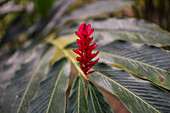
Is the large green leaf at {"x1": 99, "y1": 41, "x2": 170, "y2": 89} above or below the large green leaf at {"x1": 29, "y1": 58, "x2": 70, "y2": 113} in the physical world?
below

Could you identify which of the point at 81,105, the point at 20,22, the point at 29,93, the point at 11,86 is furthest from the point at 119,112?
the point at 20,22

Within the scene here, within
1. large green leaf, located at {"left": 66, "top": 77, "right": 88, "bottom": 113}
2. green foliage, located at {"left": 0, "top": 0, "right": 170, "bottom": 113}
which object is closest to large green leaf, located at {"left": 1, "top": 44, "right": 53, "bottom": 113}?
green foliage, located at {"left": 0, "top": 0, "right": 170, "bottom": 113}

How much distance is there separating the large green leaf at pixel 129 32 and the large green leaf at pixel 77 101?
25 cm

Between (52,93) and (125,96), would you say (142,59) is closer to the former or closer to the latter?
(125,96)

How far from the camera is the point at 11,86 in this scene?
625 millimetres

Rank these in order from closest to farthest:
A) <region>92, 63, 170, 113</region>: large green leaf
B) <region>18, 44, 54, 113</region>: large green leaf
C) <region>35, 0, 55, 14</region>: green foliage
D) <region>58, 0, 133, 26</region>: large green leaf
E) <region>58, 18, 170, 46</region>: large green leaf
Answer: <region>92, 63, 170, 113</region>: large green leaf, <region>18, 44, 54, 113</region>: large green leaf, <region>58, 18, 170, 46</region>: large green leaf, <region>58, 0, 133, 26</region>: large green leaf, <region>35, 0, 55, 14</region>: green foliage

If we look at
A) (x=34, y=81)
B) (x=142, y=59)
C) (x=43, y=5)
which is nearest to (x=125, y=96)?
(x=142, y=59)

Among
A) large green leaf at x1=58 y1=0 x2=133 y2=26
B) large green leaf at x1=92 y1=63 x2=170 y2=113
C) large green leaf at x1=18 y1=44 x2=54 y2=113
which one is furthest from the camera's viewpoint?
large green leaf at x1=58 y1=0 x2=133 y2=26

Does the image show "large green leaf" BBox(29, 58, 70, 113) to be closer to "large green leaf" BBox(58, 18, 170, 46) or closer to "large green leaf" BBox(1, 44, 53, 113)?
"large green leaf" BBox(1, 44, 53, 113)

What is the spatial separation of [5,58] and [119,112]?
929 mm

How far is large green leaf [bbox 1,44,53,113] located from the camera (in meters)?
0.55

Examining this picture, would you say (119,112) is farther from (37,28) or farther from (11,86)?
(37,28)

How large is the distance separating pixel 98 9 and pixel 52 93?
65cm

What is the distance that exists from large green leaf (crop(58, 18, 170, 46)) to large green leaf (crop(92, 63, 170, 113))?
188mm
